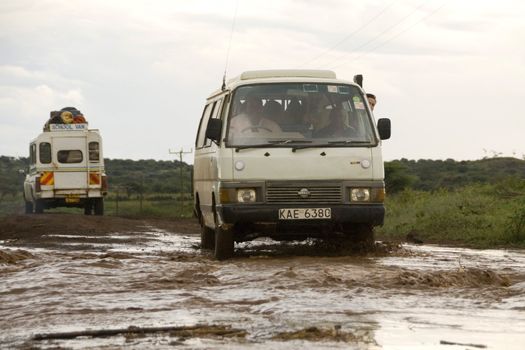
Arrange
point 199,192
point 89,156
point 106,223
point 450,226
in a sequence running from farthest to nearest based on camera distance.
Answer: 1. point 89,156
2. point 106,223
3. point 450,226
4. point 199,192

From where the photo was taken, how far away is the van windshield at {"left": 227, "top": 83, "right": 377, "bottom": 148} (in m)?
13.7

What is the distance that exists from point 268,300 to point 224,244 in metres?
→ 4.87

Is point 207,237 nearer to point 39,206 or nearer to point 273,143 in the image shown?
point 273,143

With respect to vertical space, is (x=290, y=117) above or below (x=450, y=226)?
above

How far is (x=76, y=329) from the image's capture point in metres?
7.61

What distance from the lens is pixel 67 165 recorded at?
109 ft

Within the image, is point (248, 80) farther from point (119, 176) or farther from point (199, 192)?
point (119, 176)

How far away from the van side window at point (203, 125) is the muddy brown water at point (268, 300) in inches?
71.2

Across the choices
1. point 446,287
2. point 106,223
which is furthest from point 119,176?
point 446,287

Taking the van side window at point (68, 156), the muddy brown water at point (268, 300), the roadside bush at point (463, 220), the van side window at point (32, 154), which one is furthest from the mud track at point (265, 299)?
the van side window at point (32, 154)

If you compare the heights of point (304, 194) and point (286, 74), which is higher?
point (286, 74)

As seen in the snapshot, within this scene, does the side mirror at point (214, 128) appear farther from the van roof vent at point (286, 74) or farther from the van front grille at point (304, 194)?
the van roof vent at point (286, 74)

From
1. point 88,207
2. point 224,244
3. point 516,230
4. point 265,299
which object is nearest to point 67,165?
point 88,207

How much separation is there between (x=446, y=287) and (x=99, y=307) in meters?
3.25
